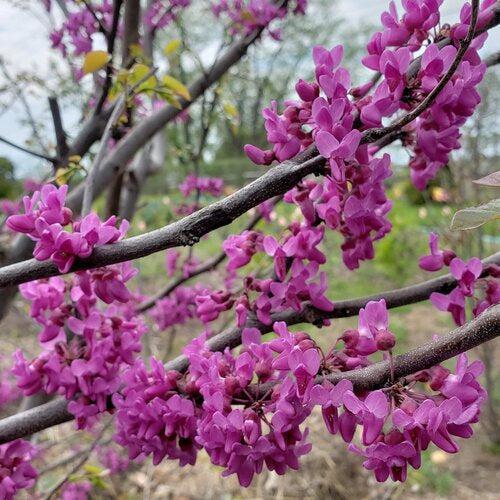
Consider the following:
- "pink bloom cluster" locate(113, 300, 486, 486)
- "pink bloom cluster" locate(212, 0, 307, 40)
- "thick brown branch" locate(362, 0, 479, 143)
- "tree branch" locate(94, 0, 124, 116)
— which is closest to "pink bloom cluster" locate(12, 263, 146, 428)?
"pink bloom cluster" locate(113, 300, 486, 486)

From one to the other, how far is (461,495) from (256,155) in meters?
2.83

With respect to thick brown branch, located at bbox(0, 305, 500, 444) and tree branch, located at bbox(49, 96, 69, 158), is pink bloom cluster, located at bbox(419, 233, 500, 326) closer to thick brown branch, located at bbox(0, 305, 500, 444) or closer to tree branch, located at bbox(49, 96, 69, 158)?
thick brown branch, located at bbox(0, 305, 500, 444)

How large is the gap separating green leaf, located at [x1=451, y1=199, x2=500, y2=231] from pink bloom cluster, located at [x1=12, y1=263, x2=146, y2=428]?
51 cm

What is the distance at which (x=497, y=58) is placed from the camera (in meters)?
0.91

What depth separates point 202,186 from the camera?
2391 mm

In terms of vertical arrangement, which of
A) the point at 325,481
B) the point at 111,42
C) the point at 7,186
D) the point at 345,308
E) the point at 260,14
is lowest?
the point at 325,481

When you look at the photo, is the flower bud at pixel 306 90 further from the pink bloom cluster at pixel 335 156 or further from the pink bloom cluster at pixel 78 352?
the pink bloom cluster at pixel 78 352

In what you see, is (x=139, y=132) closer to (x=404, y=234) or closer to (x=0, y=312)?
(x=0, y=312)

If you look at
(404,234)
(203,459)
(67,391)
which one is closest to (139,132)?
(67,391)

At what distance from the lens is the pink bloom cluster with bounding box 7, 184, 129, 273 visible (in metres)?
0.63

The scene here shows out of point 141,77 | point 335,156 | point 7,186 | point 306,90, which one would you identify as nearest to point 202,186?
point 141,77

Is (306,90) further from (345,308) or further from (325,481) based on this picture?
(325,481)

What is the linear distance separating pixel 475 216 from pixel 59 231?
0.47 metres

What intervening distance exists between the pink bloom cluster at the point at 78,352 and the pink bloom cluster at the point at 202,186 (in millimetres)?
1500
